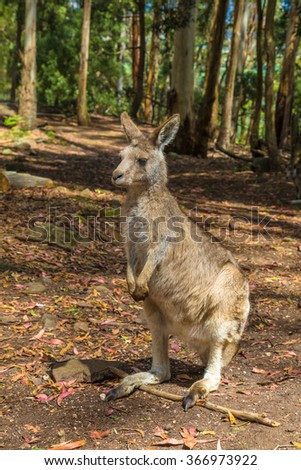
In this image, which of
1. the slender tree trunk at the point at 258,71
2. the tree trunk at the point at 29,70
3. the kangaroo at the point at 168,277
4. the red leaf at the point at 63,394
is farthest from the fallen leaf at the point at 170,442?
the tree trunk at the point at 29,70

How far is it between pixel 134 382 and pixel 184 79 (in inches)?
518

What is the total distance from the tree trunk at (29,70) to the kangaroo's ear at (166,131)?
43.2 feet

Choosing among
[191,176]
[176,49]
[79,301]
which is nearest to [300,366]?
[79,301]

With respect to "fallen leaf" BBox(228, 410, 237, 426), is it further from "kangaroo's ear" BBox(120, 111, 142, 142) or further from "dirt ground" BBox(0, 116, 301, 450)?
"kangaroo's ear" BBox(120, 111, 142, 142)

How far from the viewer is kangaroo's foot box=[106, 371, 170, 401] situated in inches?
152

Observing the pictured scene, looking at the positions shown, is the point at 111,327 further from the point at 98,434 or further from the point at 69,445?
the point at 69,445

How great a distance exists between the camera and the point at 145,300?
404 centimetres

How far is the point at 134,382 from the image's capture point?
3.99 m

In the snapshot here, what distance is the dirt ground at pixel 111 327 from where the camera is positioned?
3.46 m

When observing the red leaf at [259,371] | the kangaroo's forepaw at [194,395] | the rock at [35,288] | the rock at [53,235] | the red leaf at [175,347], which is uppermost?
the rock at [53,235]

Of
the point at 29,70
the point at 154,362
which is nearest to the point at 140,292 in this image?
the point at 154,362

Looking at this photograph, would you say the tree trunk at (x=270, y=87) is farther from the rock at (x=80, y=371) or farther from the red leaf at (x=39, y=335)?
the rock at (x=80, y=371)

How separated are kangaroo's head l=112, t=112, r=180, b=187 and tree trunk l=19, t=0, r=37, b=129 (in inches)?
515

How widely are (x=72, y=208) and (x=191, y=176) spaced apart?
5596 mm
